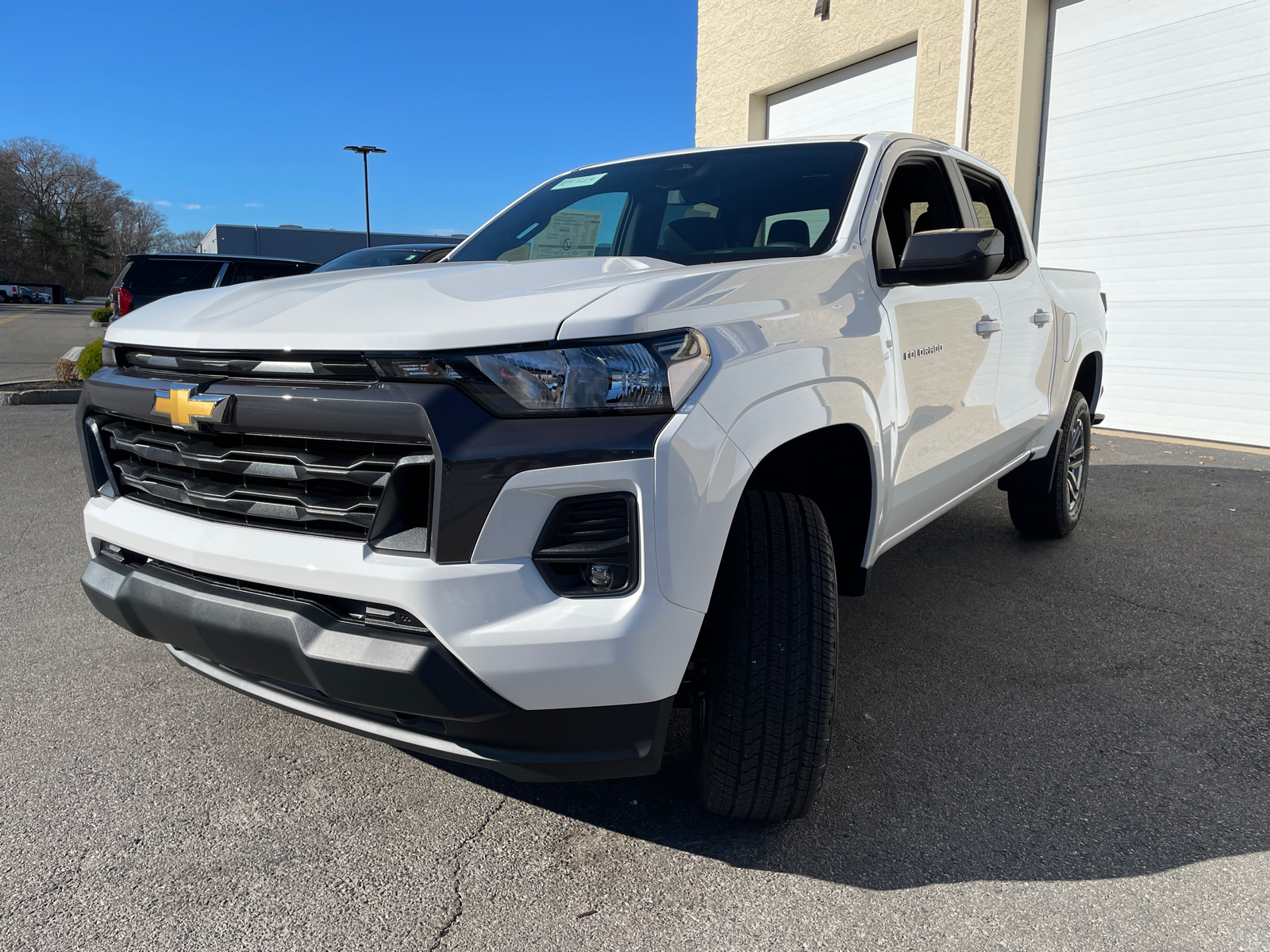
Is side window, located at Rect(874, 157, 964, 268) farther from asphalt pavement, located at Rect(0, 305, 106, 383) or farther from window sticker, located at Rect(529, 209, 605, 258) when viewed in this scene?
asphalt pavement, located at Rect(0, 305, 106, 383)

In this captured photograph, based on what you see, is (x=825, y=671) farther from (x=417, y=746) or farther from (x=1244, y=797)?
(x=1244, y=797)

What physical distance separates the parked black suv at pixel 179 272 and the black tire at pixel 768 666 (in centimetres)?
1043

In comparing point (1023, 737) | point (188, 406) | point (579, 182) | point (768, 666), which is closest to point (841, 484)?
point (768, 666)

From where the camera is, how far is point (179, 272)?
11242mm

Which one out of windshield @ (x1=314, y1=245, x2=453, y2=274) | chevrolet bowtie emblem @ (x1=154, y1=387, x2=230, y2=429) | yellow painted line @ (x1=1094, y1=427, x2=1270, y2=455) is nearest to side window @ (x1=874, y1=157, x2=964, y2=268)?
chevrolet bowtie emblem @ (x1=154, y1=387, x2=230, y2=429)

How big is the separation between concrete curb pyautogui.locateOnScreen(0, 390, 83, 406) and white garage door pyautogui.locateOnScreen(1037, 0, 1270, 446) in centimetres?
1036

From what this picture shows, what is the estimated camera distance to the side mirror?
2.26 meters

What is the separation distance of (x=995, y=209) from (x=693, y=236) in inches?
71.6

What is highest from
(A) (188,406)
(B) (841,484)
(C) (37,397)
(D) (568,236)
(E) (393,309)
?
(D) (568,236)

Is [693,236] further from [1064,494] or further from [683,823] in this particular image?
[1064,494]

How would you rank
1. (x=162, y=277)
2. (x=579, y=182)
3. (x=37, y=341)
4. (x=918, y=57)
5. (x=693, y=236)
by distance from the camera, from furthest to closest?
(x=37, y=341) → (x=162, y=277) → (x=918, y=57) → (x=579, y=182) → (x=693, y=236)

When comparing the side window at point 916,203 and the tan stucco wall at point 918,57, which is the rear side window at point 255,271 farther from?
the side window at point 916,203

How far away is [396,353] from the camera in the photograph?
1574 millimetres

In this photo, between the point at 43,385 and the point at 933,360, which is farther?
the point at 43,385
